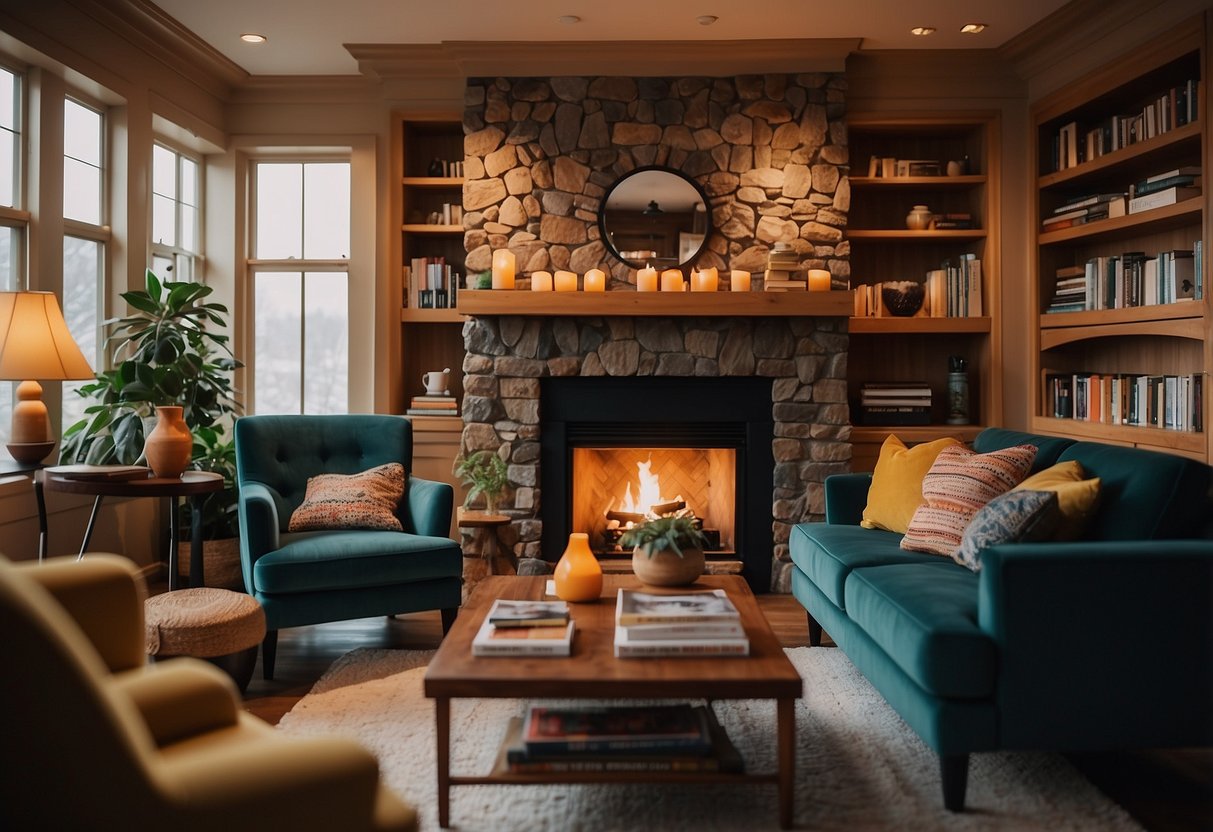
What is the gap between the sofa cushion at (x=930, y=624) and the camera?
7.37 feet

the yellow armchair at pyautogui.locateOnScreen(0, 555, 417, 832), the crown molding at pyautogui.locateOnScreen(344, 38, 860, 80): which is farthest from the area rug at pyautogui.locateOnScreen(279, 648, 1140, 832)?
the crown molding at pyautogui.locateOnScreen(344, 38, 860, 80)

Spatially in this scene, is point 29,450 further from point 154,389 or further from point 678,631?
point 678,631

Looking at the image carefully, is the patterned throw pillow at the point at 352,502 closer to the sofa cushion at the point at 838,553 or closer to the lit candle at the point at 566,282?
the lit candle at the point at 566,282

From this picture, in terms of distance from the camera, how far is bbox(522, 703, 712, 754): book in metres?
2.17

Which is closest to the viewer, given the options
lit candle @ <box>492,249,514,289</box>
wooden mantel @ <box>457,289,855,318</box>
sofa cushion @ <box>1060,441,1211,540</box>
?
sofa cushion @ <box>1060,441,1211,540</box>

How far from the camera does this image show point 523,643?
2291mm

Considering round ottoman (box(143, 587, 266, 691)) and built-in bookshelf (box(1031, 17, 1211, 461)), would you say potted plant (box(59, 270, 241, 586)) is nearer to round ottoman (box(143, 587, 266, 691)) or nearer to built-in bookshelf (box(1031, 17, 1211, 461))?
round ottoman (box(143, 587, 266, 691))

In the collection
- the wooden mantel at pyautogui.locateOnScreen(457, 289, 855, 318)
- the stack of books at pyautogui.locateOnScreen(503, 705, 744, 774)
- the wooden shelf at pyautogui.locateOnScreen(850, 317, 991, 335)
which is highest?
the wooden mantel at pyautogui.locateOnScreen(457, 289, 855, 318)

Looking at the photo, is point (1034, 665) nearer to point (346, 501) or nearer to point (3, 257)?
point (346, 501)

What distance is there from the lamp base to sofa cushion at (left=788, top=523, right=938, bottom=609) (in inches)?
115

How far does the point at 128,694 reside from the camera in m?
1.77

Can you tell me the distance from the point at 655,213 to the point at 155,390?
2578 millimetres

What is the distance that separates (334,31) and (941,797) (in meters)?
4.26

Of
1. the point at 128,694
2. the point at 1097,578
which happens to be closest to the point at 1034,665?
the point at 1097,578
